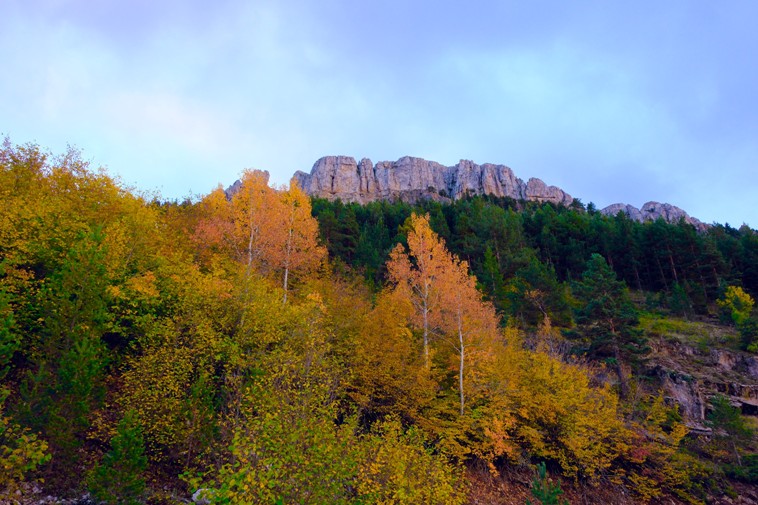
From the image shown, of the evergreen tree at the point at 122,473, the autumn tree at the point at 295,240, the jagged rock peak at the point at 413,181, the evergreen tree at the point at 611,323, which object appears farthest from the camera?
the jagged rock peak at the point at 413,181

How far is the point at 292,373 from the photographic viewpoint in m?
14.9

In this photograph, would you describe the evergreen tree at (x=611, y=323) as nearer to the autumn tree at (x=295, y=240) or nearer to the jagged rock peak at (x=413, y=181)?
the autumn tree at (x=295, y=240)

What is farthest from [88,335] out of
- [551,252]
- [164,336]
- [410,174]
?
[410,174]

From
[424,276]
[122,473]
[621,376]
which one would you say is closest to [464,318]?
→ [424,276]

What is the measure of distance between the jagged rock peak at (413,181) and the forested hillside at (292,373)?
121 m

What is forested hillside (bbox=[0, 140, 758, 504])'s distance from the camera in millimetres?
11055

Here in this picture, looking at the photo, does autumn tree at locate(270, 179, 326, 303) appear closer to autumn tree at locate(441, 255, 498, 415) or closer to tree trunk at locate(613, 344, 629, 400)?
autumn tree at locate(441, 255, 498, 415)

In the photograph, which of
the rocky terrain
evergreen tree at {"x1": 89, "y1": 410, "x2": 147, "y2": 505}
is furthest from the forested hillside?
the rocky terrain

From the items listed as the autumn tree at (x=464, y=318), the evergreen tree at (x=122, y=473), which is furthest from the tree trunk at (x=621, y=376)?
the evergreen tree at (x=122, y=473)

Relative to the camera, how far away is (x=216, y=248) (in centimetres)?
2609

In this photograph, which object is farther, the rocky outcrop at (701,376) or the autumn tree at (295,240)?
the rocky outcrop at (701,376)

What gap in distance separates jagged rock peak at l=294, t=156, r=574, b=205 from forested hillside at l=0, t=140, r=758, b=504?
121 m

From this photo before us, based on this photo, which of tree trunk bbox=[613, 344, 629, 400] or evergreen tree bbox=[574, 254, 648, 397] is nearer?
tree trunk bbox=[613, 344, 629, 400]

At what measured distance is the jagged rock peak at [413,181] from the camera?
156 metres
